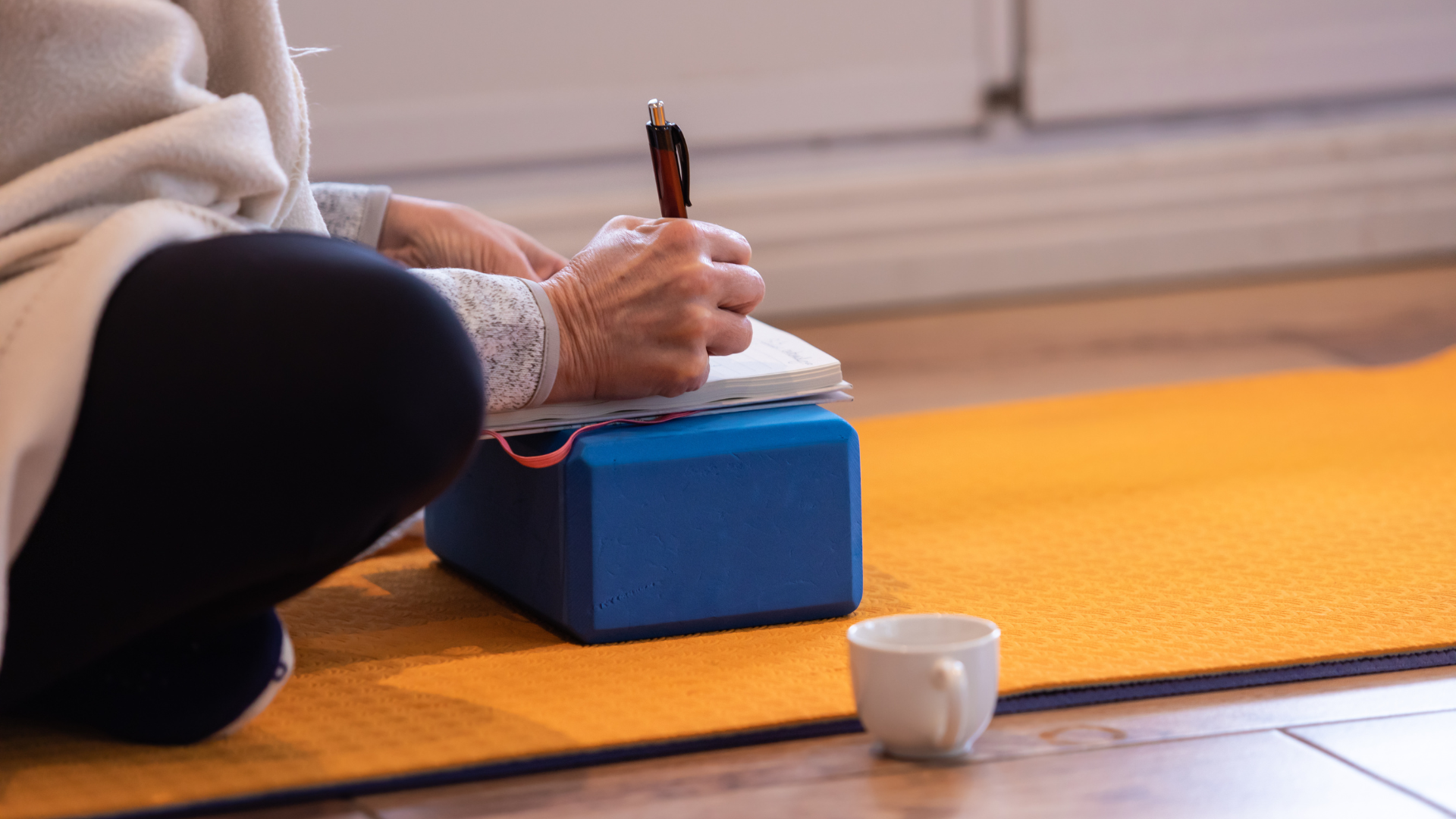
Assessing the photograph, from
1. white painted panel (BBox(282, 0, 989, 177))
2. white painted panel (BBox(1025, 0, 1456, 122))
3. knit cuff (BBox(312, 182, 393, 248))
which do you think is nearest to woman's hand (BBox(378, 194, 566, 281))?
knit cuff (BBox(312, 182, 393, 248))

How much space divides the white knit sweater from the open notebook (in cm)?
20

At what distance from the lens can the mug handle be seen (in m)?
0.67

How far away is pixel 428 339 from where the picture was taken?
27.6 inches

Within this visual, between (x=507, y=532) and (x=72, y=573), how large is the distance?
35cm

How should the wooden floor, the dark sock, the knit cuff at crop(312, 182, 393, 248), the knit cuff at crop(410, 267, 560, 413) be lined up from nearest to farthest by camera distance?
the wooden floor, the dark sock, the knit cuff at crop(410, 267, 560, 413), the knit cuff at crop(312, 182, 393, 248)

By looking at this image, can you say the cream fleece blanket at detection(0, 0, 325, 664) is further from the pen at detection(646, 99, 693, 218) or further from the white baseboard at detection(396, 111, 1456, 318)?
the white baseboard at detection(396, 111, 1456, 318)

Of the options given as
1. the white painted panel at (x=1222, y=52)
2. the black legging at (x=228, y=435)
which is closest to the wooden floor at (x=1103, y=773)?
the black legging at (x=228, y=435)

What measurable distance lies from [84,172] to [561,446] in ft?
1.02

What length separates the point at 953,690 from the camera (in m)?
0.68

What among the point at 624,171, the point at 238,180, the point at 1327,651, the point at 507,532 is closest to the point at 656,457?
the point at 507,532

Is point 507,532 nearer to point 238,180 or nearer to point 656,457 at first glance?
point 656,457

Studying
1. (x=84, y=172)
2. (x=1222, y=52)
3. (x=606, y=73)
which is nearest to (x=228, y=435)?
(x=84, y=172)

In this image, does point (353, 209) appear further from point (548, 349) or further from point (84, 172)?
point (84, 172)

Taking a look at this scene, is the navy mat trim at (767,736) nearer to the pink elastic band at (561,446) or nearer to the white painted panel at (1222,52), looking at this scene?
the pink elastic band at (561,446)
